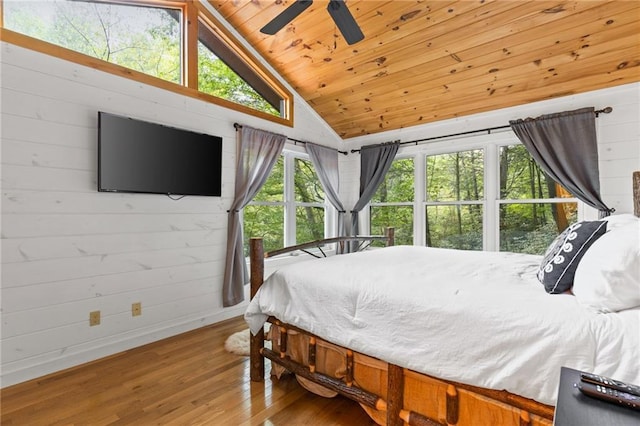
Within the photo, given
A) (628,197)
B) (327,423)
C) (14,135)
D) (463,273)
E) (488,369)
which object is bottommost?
(327,423)

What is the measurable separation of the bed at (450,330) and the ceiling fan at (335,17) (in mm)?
1498

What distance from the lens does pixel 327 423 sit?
5.48 feet

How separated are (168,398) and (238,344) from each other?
74 cm

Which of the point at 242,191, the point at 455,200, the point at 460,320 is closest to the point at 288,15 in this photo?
the point at 242,191

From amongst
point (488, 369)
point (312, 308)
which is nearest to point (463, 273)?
point (488, 369)

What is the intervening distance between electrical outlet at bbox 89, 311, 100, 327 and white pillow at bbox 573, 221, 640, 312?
302 cm

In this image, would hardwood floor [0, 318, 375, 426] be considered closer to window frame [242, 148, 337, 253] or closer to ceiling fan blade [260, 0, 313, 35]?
window frame [242, 148, 337, 253]

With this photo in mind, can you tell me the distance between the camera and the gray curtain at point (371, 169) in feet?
14.3

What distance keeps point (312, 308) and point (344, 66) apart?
110 inches

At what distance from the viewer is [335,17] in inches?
77.8

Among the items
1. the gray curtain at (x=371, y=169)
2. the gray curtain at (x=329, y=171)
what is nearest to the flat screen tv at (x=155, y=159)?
the gray curtain at (x=329, y=171)

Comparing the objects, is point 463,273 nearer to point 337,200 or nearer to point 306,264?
point 306,264

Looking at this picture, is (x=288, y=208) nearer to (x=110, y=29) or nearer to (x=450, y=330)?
(x=110, y=29)

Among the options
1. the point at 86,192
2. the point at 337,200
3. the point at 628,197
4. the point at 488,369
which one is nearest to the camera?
the point at 488,369
